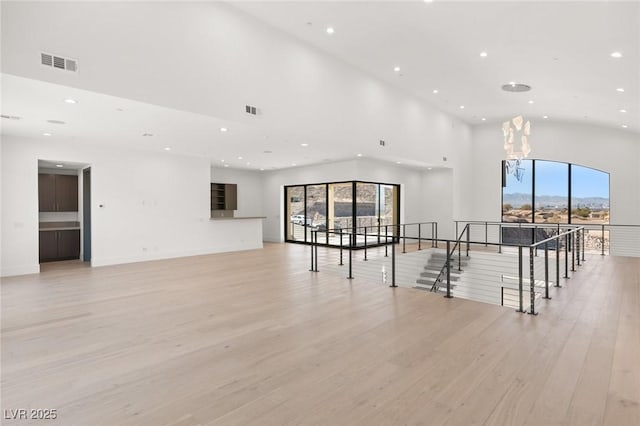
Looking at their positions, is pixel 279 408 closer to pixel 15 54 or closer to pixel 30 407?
pixel 30 407

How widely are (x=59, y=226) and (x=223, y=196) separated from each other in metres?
5.19

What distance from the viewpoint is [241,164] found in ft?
40.7

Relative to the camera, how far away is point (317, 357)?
10.2 feet

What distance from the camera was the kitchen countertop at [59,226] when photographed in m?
9.02

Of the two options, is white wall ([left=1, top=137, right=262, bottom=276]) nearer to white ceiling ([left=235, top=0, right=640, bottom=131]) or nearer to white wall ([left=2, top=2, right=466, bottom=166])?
white wall ([left=2, top=2, right=466, bottom=166])

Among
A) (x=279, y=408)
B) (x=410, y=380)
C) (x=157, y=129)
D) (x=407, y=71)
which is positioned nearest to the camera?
(x=279, y=408)

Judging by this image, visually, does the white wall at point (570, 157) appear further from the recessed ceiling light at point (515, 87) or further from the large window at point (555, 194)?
the recessed ceiling light at point (515, 87)

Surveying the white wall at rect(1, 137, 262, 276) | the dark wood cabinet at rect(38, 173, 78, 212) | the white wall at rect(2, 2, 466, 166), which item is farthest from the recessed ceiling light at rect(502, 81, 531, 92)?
the dark wood cabinet at rect(38, 173, 78, 212)

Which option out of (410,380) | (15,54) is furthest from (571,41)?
(15,54)

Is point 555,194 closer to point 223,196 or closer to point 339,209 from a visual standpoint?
point 339,209

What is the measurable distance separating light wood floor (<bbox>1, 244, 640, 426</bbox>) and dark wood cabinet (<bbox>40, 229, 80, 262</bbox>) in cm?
416

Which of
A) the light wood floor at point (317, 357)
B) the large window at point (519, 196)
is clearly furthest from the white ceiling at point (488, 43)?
the light wood floor at point (317, 357)

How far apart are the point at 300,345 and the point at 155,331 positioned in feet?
5.57

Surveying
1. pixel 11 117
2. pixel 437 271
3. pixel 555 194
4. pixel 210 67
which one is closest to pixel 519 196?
pixel 555 194
